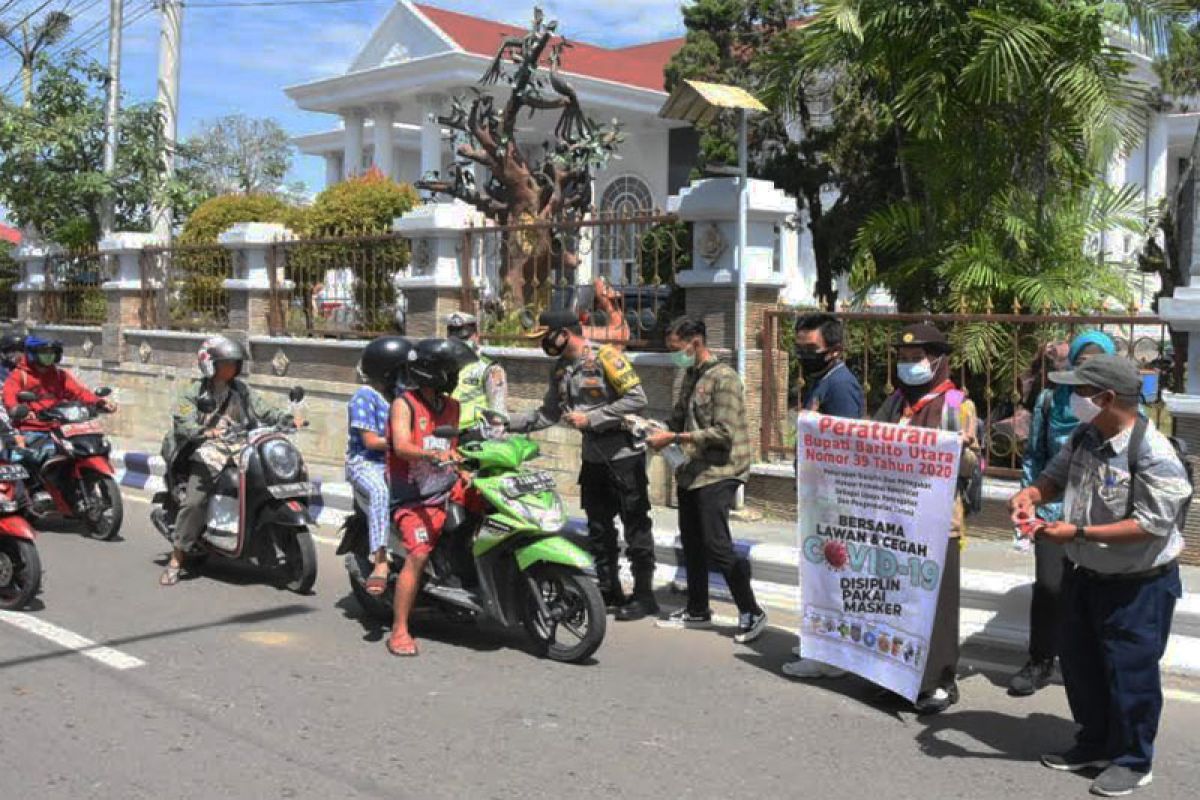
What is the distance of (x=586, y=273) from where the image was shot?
36.8 ft

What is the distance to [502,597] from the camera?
6.23m

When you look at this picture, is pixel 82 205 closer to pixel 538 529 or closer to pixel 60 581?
pixel 60 581

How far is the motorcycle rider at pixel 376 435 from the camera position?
6641 mm

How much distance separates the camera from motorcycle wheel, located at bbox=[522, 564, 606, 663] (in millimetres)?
5992

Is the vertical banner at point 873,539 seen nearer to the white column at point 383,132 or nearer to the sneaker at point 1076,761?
the sneaker at point 1076,761

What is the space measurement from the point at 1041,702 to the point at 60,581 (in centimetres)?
596

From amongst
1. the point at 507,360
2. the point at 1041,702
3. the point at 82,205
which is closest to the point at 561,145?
the point at 507,360

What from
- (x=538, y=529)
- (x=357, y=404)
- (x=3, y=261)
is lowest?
(x=538, y=529)

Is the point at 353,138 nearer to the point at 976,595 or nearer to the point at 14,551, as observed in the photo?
the point at 14,551

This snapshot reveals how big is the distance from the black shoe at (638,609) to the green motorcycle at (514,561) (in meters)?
0.74

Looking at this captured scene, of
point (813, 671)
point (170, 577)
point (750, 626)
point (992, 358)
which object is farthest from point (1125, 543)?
point (170, 577)

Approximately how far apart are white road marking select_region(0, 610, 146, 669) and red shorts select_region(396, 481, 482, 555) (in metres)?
1.41

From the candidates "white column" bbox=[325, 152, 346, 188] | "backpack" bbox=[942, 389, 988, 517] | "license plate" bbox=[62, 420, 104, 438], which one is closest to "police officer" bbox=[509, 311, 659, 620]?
"backpack" bbox=[942, 389, 988, 517]

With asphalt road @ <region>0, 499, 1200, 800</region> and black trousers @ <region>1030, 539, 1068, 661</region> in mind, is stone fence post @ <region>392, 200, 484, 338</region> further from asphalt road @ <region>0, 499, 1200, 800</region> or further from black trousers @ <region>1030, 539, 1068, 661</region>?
black trousers @ <region>1030, 539, 1068, 661</region>
